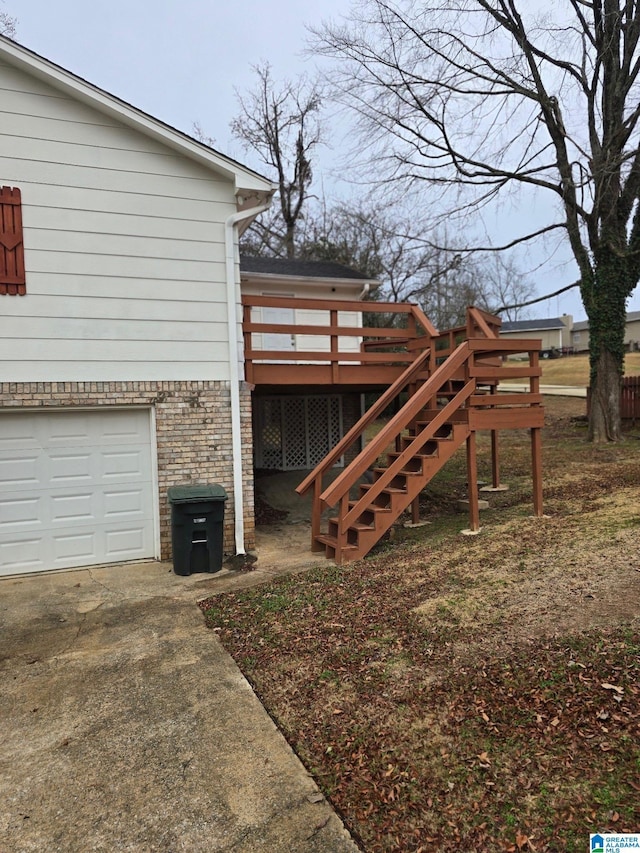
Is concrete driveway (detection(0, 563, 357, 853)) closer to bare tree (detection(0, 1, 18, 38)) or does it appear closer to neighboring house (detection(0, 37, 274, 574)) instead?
neighboring house (detection(0, 37, 274, 574))

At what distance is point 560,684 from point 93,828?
8.38ft

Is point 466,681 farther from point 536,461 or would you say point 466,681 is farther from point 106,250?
point 106,250

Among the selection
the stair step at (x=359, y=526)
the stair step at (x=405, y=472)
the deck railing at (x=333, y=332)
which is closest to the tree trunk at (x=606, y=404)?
the deck railing at (x=333, y=332)

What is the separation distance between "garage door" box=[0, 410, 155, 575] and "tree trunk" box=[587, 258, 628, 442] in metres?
10.7

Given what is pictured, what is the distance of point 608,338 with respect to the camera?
42.5 ft

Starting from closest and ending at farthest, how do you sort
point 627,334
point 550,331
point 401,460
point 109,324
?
point 401,460 < point 109,324 < point 627,334 < point 550,331

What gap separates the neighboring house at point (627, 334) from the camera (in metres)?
44.3

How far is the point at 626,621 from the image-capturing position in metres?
3.75

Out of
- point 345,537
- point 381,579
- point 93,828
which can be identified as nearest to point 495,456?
point 345,537

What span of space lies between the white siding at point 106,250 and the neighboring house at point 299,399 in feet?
12.5

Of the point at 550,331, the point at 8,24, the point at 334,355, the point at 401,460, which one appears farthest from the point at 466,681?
the point at 550,331

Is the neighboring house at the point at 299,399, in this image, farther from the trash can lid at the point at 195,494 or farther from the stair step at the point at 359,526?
the trash can lid at the point at 195,494

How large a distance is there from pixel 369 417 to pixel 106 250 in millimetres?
4100

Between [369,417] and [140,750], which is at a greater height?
[369,417]
